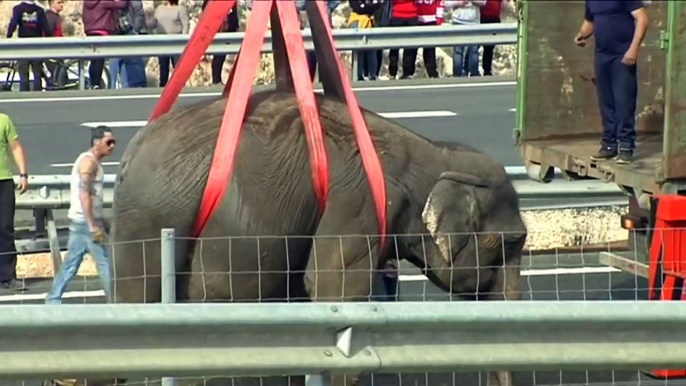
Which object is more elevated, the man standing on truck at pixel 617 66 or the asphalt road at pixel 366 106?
the man standing on truck at pixel 617 66

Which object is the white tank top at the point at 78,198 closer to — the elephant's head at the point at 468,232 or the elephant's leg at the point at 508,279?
the elephant's head at the point at 468,232

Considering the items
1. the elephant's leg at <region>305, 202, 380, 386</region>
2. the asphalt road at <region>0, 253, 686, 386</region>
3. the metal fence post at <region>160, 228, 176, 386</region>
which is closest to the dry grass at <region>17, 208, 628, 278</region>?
the asphalt road at <region>0, 253, 686, 386</region>

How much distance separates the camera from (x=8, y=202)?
11.0m

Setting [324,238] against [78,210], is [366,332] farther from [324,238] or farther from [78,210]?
[78,210]

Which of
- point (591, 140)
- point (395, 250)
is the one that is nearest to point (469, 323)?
point (395, 250)

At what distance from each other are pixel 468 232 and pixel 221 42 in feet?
38.8

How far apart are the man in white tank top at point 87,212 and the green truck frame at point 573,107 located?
280cm

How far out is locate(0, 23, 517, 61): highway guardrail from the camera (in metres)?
18.7

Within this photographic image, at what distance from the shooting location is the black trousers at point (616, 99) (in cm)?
948

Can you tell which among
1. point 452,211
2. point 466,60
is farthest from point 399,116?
point 452,211

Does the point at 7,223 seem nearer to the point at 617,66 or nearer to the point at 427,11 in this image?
the point at 617,66

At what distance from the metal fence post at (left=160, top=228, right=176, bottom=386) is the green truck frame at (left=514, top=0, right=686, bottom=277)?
3398mm

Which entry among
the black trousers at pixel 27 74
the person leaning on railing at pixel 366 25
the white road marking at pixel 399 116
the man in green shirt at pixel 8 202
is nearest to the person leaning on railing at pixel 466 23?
the person leaning on railing at pixel 366 25

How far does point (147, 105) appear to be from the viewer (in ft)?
60.8
